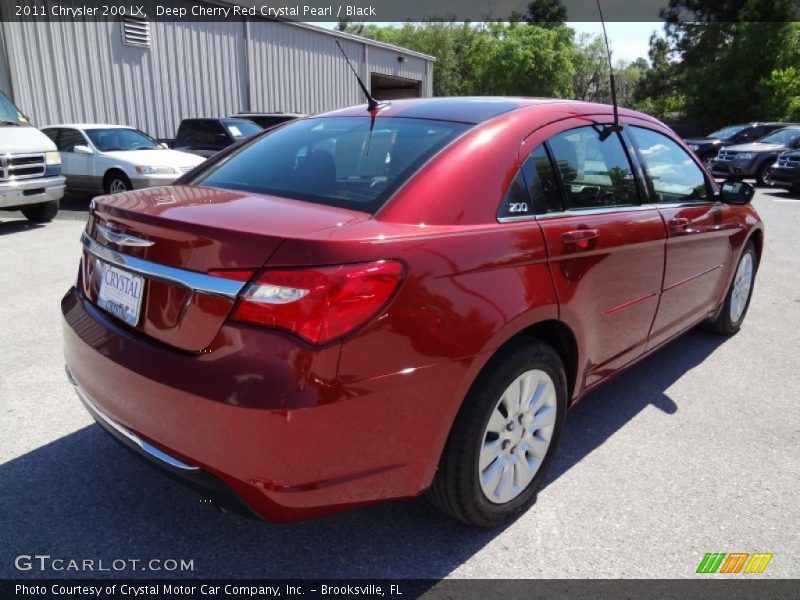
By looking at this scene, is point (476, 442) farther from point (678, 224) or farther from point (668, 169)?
point (668, 169)

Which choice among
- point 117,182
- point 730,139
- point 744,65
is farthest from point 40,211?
point 744,65

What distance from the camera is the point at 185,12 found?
17062 mm

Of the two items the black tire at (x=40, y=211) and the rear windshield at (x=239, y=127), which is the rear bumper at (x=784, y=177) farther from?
the black tire at (x=40, y=211)

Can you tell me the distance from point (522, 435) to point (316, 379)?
1.07 m

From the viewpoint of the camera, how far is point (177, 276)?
199cm

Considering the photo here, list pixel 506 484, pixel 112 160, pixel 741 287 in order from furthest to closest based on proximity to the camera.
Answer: pixel 112 160, pixel 741 287, pixel 506 484

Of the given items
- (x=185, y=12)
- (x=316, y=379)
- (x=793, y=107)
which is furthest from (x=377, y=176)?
(x=793, y=107)

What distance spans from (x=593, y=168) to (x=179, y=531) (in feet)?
7.92

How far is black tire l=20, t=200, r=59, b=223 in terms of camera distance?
9406 mm

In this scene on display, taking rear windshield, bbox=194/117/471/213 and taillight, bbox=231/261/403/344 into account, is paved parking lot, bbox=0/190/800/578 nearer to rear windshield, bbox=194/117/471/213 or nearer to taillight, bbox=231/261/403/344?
taillight, bbox=231/261/403/344

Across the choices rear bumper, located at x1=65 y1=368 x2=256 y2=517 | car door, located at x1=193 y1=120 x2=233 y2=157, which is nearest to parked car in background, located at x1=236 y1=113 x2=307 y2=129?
car door, located at x1=193 y1=120 x2=233 y2=157

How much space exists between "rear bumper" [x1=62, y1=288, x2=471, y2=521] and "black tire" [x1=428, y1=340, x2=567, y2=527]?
0.10m

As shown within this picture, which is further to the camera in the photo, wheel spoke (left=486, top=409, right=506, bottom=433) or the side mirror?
the side mirror

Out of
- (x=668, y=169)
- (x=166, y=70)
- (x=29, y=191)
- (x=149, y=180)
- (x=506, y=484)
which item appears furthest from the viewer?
(x=166, y=70)
